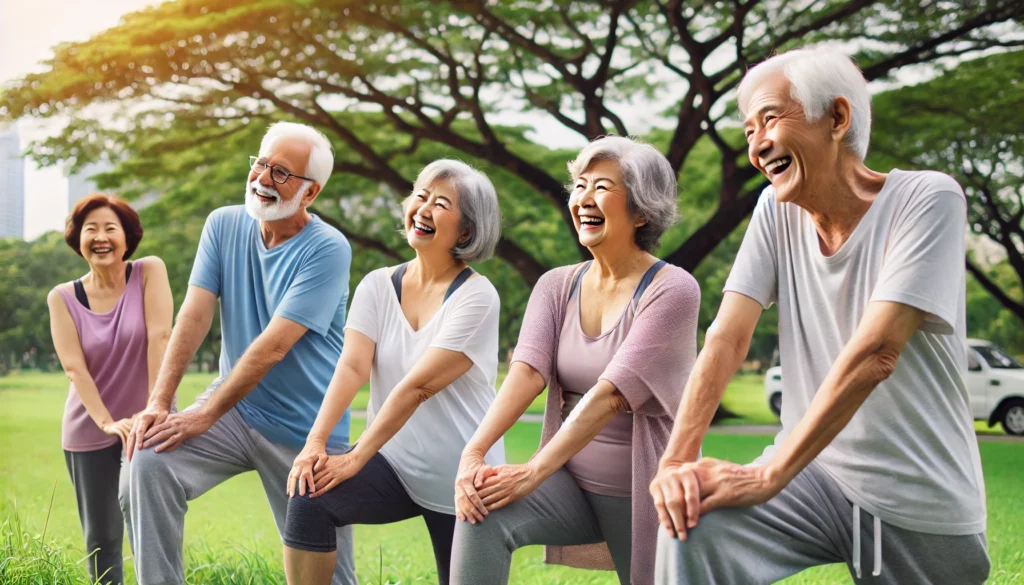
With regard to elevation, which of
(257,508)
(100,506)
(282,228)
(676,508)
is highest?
(282,228)

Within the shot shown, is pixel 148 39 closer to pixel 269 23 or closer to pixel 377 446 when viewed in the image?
pixel 269 23

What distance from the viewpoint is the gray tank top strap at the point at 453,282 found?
2.76 metres

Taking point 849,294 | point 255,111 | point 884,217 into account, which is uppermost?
point 255,111

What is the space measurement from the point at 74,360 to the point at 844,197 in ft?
8.67

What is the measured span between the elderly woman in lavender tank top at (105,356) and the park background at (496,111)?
420cm

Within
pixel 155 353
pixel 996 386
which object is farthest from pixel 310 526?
pixel 996 386

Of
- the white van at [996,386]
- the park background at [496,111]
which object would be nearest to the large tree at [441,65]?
the park background at [496,111]

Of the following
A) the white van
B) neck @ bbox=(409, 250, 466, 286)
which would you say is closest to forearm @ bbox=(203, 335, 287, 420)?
neck @ bbox=(409, 250, 466, 286)

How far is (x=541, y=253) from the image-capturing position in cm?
1244

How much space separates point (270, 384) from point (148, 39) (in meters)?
8.41

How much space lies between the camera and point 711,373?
194 centimetres

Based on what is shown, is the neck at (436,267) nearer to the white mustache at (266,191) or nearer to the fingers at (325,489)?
the white mustache at (266,191)

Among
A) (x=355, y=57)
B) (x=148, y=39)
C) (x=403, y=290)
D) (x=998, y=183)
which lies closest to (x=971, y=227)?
(x=998, y=183)

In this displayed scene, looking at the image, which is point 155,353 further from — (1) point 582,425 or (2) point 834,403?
(2) point 834,403
